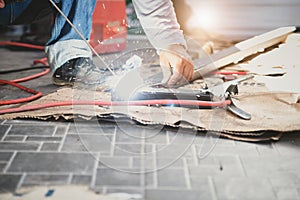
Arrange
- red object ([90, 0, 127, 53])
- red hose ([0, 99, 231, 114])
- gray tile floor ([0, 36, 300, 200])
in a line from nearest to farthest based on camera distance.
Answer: gray tile floor ([0, 36, 300, 200]) → red hose ([0, 99, 231, 114]) → red object ([90, 0, 127, 53])

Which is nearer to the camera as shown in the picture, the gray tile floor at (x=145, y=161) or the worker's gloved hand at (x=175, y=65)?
the gray tile floor at (x=145, y=161)

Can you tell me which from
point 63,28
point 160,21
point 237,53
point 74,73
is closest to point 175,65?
point 160,21

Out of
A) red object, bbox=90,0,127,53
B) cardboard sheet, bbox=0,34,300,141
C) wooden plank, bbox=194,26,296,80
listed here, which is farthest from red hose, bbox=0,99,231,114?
red object, bbox=90,0,127,53

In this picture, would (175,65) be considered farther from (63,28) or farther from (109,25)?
(109,25)

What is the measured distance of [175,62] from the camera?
165 cm

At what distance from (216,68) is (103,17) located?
0.84m

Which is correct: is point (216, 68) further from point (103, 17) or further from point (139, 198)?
point (139, 198)

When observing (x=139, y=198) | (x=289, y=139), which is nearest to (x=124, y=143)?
(x=139, y=198)

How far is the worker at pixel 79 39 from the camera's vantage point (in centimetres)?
163

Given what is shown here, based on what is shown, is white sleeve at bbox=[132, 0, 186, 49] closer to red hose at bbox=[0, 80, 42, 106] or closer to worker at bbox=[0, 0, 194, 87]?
worker at bbox=[0, 0, 194, 87]

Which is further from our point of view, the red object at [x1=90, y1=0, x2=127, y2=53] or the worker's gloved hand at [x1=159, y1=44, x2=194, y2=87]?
the red object at [x1=90, y1=0, x2=127, y2=53]

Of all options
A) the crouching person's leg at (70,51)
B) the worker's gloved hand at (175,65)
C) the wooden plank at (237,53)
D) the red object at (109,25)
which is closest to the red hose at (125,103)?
the worker's gloved hand at (175,65)

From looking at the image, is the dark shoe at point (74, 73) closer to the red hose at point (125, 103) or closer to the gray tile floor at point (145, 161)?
the red hose at point (125, 103)

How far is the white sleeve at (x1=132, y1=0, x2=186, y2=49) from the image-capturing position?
5.29 ft
